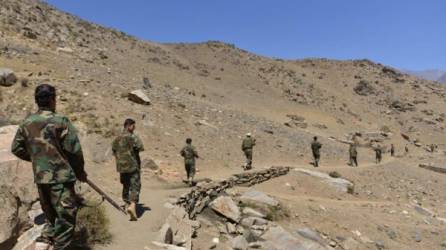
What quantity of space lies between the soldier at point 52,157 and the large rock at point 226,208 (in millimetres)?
8938

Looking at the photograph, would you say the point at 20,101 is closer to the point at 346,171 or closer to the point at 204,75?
the point at 346,171

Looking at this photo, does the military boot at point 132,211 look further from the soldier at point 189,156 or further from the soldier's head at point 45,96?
the soldier at point 189,156

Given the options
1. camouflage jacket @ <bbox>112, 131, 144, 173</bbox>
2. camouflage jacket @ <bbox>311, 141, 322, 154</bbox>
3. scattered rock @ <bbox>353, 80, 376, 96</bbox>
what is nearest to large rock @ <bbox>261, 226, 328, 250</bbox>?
camouflage jacket @ <bbox>112, 131, 144, 173</bbox>

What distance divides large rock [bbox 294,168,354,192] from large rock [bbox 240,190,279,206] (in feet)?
22.8

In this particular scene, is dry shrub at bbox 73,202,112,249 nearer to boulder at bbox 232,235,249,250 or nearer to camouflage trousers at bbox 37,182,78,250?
camouflage trousers at bbox 37,182,78,250

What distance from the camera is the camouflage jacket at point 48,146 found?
18.0ft

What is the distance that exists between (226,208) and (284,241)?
6.76ft

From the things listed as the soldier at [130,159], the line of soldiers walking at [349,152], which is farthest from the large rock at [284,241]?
the line of soldiers walking at [349,152]

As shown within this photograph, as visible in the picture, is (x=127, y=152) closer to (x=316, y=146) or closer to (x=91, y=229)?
(x=91, y=229)

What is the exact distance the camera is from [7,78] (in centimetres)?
2469

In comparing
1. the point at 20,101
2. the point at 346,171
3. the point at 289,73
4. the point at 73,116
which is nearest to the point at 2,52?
the point at 20,101

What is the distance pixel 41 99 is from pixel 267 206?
1202 centimetres

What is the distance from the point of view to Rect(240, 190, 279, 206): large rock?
653 inches

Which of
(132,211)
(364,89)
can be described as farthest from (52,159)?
(364,89)
